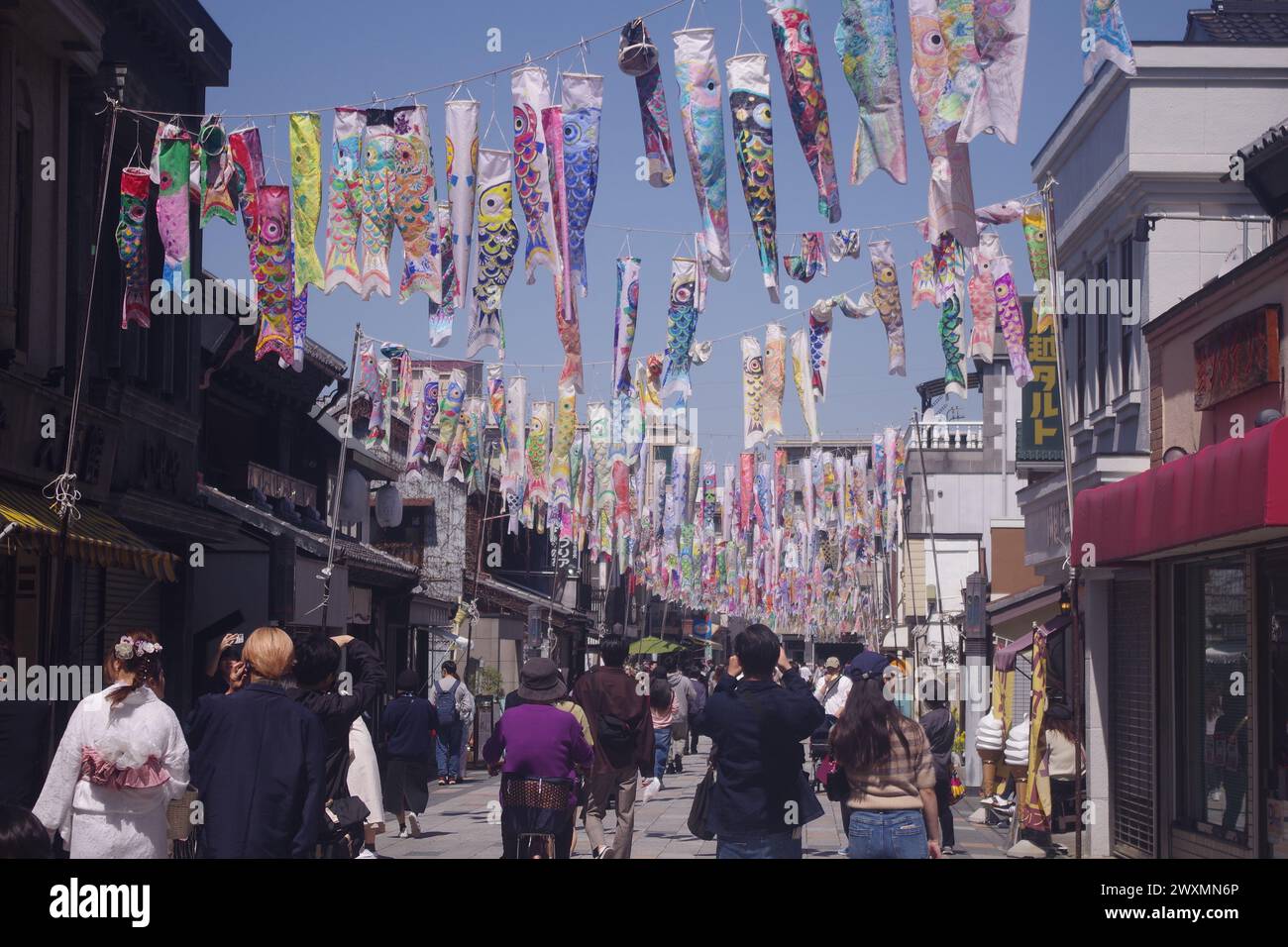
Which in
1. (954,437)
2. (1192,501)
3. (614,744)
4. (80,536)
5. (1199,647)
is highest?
(954,437)

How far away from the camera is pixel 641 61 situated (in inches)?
471

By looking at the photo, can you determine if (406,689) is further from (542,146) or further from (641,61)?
(641,61)

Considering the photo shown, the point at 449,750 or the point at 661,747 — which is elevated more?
the point at 661,747

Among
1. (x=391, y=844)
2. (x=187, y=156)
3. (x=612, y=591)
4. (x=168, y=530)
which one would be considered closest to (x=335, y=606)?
(x=168, y=530)

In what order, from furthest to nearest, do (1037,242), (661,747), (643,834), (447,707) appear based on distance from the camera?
(447,707) → (661,747) → (643,834) → (1037,242)

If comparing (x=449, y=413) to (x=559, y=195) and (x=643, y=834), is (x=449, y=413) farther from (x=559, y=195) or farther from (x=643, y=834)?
(x=559, y=195)

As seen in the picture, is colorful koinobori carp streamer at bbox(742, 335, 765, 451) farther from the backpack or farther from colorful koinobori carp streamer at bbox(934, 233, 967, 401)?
the backpack

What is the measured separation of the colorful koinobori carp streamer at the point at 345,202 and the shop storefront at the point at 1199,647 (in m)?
7.56

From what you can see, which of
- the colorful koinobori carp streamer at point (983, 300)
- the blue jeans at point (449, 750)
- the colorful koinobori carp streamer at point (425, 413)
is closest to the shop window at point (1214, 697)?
the colorful koinobori carp streamer at point (983, 300)

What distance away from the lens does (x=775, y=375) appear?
794 inches

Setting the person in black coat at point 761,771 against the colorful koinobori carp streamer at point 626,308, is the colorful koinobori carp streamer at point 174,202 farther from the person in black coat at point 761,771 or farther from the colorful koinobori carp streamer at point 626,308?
the person in black coat at point 761,771

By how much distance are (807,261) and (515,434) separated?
12264mm

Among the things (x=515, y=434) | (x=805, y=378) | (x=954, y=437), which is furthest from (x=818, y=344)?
(x=954, y=437)
